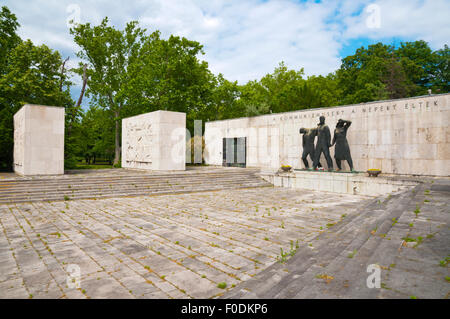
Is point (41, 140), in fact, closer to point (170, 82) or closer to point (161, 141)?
point (161, 141)

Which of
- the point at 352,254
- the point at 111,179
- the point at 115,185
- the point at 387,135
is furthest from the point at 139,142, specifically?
the point at 352,254

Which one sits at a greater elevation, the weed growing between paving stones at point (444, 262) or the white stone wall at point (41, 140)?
the white stone wall at point (41, 140)

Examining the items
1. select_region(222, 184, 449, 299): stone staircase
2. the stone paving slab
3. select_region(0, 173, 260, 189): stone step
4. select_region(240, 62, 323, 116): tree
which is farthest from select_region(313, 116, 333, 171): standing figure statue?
select_region(240, 62, 323, 116): tree

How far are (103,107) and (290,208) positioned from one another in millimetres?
30679

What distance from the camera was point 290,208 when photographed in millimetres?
9211

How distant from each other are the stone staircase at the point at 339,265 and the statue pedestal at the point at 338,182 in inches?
259

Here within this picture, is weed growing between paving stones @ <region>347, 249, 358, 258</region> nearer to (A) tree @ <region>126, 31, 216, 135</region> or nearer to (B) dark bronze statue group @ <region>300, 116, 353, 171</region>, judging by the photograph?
(B) dark bronze statue group @ <region>300, 116, 353, 171</region>

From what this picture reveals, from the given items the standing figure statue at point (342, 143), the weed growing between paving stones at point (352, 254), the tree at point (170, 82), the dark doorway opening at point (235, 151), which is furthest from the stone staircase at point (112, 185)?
the tree at point (170, 82)

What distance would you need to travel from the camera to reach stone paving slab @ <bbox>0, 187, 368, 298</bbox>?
3.74m

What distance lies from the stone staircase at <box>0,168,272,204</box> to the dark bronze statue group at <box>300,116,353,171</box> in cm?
345

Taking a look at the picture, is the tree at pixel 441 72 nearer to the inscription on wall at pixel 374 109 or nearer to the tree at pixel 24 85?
the inscription on wall at pixel 374 109

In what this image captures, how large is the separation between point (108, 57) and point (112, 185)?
25.0 meters

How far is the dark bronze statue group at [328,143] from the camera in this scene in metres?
14.6
